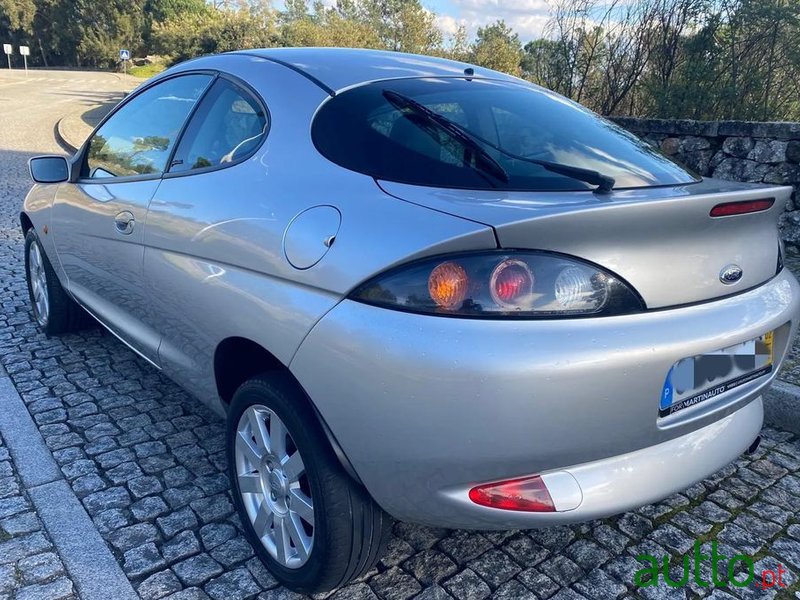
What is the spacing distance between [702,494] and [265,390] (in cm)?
192

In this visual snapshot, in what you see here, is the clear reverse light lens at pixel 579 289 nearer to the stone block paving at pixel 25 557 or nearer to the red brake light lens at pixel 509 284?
the red brake light lens at pixel 509 284

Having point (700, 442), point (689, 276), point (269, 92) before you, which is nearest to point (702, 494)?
point (700, 442)

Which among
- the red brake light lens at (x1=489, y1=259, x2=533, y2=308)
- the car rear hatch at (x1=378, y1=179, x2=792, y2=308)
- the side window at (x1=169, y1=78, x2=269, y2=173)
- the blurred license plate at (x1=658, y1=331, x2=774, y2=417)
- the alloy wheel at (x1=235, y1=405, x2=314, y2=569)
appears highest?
the side window at (x1=169, y1=78, x2=269, y2=173)

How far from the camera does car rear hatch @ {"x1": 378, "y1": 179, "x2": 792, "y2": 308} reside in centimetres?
170

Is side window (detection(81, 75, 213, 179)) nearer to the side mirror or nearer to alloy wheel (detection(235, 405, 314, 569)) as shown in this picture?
the side mirror

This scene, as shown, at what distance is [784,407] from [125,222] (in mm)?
3305

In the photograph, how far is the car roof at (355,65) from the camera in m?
2.47

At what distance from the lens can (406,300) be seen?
172cm

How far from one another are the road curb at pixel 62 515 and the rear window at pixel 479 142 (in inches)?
63.4

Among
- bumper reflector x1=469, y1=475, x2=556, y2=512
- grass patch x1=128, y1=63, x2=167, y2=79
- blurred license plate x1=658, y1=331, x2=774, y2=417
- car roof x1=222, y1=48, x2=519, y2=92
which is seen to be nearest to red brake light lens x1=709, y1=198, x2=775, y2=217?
blurred license plate x1=658, y1=331, x2=774, y2=417

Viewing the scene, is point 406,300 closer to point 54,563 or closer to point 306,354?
point 306,354

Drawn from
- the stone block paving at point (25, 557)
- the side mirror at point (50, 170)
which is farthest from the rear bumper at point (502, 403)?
the side mirror at point (50, 170)

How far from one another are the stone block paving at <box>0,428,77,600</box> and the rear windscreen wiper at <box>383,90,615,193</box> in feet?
6.45

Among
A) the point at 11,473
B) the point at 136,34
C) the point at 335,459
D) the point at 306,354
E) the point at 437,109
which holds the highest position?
the point at 136,34
